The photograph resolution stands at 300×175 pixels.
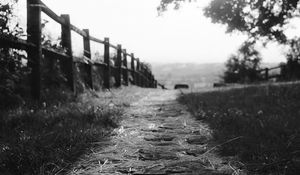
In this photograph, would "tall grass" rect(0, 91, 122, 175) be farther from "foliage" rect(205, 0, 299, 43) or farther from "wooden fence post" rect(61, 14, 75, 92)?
"foliage" rect(205, 0, 299, 43)

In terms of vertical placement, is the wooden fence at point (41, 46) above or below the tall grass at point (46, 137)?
above

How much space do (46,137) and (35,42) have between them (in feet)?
8.08

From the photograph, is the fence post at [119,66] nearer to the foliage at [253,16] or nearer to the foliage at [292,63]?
the foliage at [253,16]

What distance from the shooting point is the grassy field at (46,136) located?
2.53 meters

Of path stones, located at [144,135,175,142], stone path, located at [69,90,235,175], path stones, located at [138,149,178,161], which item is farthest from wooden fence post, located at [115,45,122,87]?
path stones, located at [138,149,178,161]

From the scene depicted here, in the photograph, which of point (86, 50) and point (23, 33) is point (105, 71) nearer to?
point (86, 50)

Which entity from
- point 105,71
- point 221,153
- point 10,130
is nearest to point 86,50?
point 105,71

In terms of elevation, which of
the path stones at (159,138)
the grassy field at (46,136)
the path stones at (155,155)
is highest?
the grassy field at (46,136)

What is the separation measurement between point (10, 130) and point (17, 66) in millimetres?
1467

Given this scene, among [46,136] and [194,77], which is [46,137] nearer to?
[46,136]

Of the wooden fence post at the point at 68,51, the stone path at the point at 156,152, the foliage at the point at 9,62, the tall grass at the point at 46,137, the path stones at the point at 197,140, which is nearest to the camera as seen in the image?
the tall grass at the point at 46,137

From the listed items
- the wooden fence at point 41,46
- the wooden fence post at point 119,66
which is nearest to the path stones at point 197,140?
the wooden fence at point 41,46

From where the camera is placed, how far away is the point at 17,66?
479cm

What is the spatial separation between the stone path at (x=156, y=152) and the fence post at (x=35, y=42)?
5.01ft
